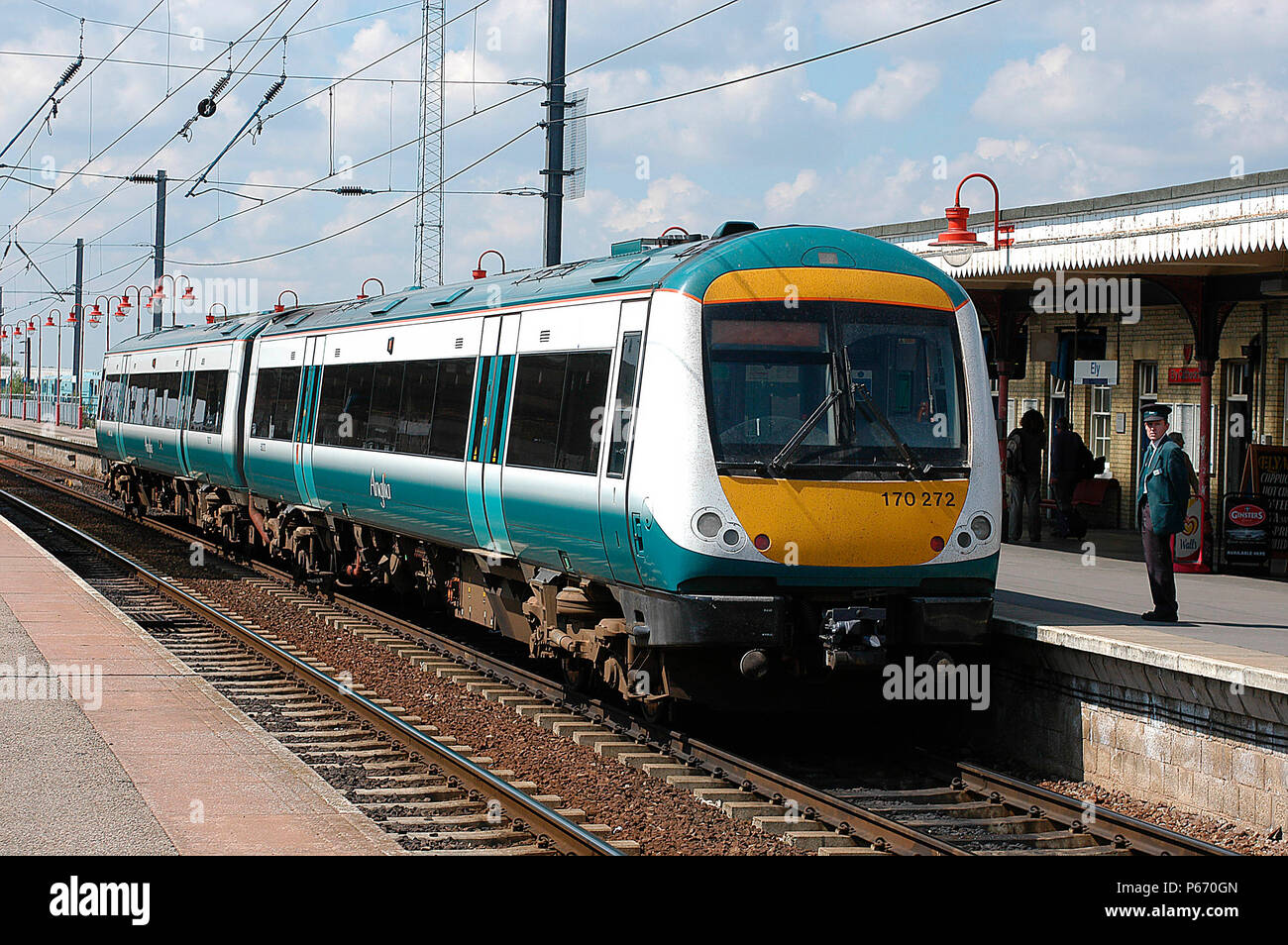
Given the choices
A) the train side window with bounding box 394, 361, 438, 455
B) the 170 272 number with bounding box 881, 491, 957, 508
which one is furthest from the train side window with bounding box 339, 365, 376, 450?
the 170 272 number with bounding box 881, 491, 957, 508

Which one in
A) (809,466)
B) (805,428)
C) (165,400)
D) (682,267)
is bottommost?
(809,466)

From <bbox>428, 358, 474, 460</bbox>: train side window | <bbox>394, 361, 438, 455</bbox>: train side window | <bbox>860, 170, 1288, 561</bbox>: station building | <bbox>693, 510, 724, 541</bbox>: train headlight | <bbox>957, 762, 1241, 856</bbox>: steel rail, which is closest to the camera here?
<bbox>957, 762, 1241, 856</bbox>: steel rail

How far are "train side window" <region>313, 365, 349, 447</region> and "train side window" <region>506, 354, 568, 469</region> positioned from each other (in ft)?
16.1

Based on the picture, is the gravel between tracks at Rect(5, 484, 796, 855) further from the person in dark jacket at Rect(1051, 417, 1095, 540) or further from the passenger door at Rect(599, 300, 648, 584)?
the person in dark jacket at Rect(1051, 417, 1095, 540)

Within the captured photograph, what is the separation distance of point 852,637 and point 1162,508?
3.10m

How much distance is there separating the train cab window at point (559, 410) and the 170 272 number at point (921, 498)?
198cm

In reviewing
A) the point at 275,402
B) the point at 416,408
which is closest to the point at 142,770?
the point at 416,408

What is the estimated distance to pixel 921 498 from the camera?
995cm

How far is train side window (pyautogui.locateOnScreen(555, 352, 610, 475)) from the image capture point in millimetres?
10656

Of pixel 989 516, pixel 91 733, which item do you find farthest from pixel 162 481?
pixel 989 516

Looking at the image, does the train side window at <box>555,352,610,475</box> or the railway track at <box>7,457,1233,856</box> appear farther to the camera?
the train side window at <box>555,352,610,475</box>

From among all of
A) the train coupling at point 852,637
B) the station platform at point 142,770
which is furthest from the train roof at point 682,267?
the station platform at point 142,770

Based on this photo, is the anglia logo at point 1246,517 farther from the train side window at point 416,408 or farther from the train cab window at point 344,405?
the train cab window at point 344,405

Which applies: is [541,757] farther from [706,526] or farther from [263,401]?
[263,401]
